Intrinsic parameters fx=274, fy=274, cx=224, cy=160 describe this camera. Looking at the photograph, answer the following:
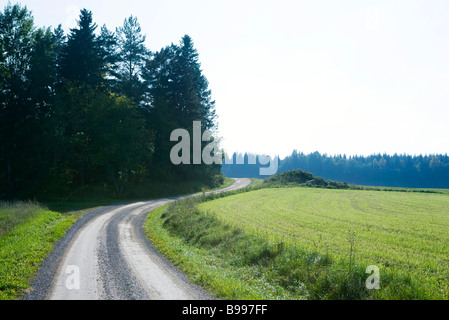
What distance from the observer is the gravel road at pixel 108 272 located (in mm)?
8445

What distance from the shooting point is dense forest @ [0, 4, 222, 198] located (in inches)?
1283

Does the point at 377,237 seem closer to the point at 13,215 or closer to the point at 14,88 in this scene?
the point at 13,215

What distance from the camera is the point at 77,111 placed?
35.4m

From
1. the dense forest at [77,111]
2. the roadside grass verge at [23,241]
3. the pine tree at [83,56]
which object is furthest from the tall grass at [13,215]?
the pine tree at [83,56]

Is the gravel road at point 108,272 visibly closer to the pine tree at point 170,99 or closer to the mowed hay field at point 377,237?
the mowed hay field at point 377,237

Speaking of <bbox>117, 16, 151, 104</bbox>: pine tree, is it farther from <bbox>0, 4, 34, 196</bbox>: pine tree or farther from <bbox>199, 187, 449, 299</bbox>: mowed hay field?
<bbox>199, 187, 449, 299</bbox>: mowed hay field

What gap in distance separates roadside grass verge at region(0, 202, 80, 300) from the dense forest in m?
14.0

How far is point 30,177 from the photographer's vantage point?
33.5 metres

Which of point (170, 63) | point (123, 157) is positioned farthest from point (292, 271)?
point (170, 63)

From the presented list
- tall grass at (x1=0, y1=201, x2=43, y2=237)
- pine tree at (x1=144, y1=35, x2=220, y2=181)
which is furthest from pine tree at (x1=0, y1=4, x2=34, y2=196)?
pine tree at (x1=144, y1=35, x2=220, y2=181)

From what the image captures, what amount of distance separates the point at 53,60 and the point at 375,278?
1613 inches

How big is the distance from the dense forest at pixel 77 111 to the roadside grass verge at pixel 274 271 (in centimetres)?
2528
